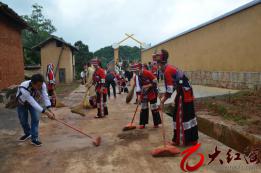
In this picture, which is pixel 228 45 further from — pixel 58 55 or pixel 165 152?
pixel 58 55

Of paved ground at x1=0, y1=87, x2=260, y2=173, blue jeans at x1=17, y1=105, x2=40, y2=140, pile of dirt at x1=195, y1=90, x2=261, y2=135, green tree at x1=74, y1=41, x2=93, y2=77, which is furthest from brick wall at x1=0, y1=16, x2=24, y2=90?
green tree at x1=74, y1=41, x2=93, y2=77

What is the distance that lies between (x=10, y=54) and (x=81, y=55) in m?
28.4

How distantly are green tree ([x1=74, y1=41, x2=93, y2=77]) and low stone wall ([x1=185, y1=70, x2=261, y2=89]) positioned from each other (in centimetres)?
2576

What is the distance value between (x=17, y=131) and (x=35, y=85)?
246 centimetres

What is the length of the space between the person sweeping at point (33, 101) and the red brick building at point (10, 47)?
26.4ft

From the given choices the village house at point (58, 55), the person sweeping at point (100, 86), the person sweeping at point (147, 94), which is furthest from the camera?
the village house at point (58, 55)

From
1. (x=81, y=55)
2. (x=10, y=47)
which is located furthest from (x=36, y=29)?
(x=10, y=47)

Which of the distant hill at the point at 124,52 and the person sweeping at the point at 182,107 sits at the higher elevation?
the distant hill at the point at 124,52

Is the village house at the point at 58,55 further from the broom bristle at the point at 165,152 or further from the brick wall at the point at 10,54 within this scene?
the broom bristle at the point at 165,152

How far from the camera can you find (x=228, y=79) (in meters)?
15.2

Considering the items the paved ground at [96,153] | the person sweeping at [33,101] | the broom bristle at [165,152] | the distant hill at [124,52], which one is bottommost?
the paved ground at [96,153]

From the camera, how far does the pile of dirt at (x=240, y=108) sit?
6.86 meters

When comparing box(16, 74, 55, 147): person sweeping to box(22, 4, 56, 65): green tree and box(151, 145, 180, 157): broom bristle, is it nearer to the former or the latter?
box(151, 145, 180, 157): broom bristle

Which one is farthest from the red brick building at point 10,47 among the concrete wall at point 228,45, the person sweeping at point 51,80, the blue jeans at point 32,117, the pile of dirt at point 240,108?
the concrete wall at point 228,45
